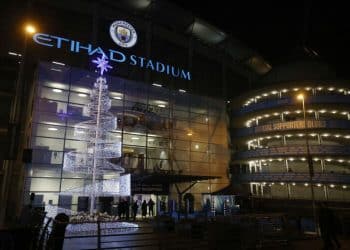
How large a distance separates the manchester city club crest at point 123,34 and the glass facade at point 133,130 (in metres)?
7.58

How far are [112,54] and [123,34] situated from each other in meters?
3.84

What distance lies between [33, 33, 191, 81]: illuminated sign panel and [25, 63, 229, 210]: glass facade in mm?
4188

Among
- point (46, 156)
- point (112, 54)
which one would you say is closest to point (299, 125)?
point (112, 54)

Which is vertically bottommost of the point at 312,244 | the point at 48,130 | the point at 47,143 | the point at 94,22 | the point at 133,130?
the point at 312,244

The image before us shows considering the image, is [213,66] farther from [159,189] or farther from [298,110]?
[159,189]

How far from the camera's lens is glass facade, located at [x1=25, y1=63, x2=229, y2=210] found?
28.3 metres

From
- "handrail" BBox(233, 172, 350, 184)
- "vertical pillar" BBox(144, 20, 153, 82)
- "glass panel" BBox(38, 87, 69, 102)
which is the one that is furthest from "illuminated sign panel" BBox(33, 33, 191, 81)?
"handrail" BBox(233, 172, 350, 184)

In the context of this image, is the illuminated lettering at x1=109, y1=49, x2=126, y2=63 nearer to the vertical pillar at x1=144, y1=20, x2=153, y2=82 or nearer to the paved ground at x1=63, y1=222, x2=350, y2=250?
the vertical pillar at x1=144, y1=20, x2=153, y2=82

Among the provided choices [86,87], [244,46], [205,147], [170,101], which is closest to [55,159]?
[86,87]

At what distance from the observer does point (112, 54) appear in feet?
125

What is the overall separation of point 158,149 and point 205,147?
7.23 metres

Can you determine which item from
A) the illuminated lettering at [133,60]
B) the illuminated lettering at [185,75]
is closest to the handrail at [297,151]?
the illuminated lettering at [185,75]

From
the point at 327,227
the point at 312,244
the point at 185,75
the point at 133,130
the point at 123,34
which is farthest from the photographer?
the point at 185,75

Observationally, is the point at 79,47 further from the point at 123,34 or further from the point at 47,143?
the point at 47,143
